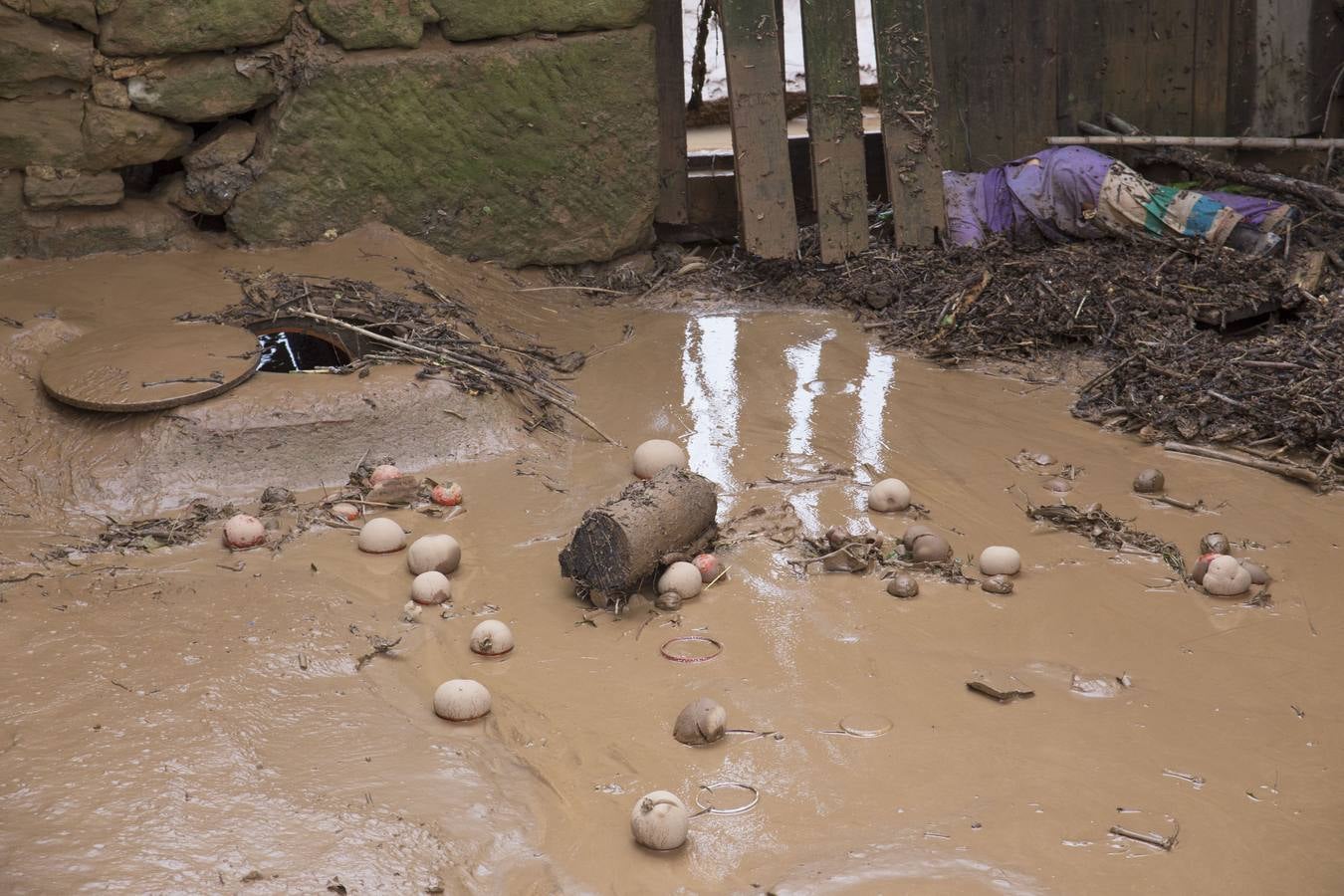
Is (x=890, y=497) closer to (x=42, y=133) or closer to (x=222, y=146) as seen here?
(x=222, y=146)

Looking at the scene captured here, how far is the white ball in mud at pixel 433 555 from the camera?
14.4 feet

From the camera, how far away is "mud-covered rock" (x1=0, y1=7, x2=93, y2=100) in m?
6.10

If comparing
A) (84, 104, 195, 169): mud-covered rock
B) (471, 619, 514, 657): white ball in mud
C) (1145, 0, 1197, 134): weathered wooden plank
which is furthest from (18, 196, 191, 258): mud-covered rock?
(1145, 0, 1197, 134): weathered wooden plank

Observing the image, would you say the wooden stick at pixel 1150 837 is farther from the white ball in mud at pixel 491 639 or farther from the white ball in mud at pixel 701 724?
the white ball in mud at pixel 491 639

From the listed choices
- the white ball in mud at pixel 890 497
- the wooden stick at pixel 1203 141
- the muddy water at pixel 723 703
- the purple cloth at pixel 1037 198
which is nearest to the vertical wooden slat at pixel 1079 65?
the wooden stick at pixel 1203 141

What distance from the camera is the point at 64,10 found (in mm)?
6160

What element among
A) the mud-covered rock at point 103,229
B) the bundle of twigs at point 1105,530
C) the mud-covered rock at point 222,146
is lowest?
the bundle of twigs at point 1105,530

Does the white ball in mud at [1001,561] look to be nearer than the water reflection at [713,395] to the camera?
Yes

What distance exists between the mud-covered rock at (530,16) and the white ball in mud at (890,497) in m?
3.70

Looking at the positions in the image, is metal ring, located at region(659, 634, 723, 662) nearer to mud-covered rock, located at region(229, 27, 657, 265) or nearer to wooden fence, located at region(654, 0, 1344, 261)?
mud-covered rock, located at region(229, 27, 657, 265)

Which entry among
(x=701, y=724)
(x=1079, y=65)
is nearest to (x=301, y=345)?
(x=701, y=724)

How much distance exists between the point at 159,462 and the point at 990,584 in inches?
135

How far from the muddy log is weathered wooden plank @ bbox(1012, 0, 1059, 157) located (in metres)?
4.73

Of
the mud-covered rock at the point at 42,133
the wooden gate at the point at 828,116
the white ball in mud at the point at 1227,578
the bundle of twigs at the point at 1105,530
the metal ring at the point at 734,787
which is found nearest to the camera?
the metal ring at the point at 734,787
